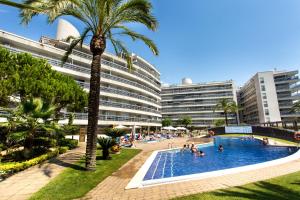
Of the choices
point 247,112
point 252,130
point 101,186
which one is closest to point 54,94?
point 101,186

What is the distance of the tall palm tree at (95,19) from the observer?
37.3 ft

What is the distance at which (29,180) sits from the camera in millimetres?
10023

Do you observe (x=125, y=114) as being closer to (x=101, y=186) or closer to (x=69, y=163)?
(x=69, y=163)

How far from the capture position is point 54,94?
20125 mm

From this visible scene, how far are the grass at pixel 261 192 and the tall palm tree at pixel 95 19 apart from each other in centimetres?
695

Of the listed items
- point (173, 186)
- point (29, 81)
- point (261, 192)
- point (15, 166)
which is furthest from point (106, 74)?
point (261, 192)

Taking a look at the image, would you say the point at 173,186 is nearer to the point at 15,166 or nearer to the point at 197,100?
the point at 15,166

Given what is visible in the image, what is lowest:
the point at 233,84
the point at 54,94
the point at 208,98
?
the point at 54,94

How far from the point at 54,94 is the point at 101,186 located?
13955 millimetres

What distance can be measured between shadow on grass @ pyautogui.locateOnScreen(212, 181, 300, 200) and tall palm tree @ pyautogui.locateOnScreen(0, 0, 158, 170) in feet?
25.2

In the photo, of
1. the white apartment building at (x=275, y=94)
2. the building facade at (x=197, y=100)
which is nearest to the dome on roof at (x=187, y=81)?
the building facade at (x=197, y=100)

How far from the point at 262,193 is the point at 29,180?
10.6 m

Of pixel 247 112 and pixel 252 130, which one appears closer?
pixel 252 130

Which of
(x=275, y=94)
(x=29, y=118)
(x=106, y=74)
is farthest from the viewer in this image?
(x=275, y=94)
